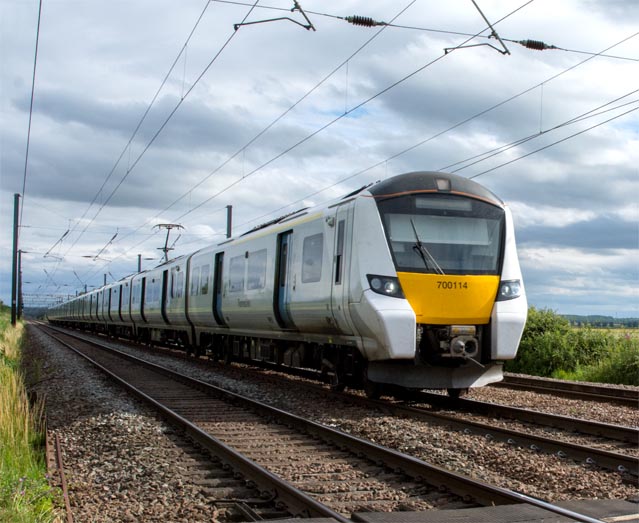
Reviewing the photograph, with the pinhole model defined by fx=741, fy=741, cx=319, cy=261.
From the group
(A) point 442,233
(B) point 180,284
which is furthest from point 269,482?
(B) point 180,284

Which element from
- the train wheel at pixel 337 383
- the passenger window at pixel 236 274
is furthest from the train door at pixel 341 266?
the passenger window at pixel 236 274

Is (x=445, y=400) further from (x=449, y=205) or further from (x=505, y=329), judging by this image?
(x=449, y=205)

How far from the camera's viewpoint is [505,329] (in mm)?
9906

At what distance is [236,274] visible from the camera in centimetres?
1603

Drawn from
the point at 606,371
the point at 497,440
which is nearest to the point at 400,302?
the point at 497,440

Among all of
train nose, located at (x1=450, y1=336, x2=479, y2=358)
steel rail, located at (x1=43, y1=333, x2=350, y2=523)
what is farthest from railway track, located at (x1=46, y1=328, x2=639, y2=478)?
steel rail, located at (x1=43, y1=333, x2=350, y2=523)

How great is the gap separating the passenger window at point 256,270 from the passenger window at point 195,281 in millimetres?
5004

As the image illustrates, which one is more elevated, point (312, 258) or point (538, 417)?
point (312, 258)

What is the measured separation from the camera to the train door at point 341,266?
10148 mm

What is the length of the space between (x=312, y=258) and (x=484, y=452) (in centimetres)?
526

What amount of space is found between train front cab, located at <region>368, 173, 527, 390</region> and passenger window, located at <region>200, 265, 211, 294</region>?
9200 mm

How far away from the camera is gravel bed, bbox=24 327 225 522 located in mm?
5328

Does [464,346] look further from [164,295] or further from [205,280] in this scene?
[164,295]

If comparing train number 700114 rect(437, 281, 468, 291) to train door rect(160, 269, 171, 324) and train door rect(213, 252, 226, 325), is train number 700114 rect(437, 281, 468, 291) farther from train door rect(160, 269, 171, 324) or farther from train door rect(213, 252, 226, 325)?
train door rect(160, 269, 171, 324)
